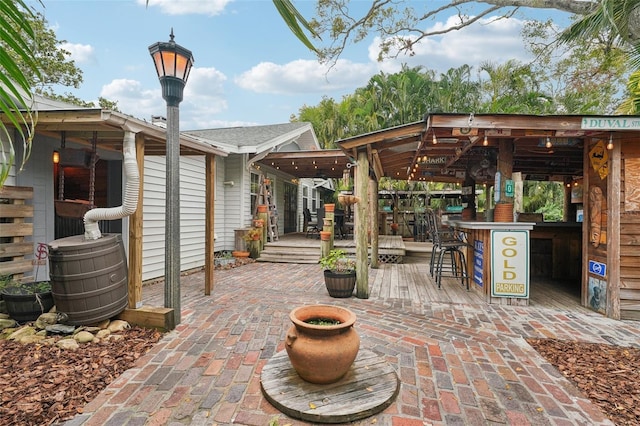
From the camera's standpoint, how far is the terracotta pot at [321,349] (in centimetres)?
224

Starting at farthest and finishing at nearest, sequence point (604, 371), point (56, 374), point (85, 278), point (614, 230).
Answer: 1. point (614, 230)
2. point (85, 278)
3. point (604, 371)
4. point (56, 374)

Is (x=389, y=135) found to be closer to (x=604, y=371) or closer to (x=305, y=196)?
(x=604, y=371)

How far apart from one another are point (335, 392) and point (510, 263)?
3429 mm

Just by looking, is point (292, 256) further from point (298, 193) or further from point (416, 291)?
point (298, 193)

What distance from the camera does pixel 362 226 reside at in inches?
190

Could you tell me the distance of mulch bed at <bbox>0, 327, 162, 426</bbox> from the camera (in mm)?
2139

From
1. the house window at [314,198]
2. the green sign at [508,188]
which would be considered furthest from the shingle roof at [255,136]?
the green sign at [508,188]

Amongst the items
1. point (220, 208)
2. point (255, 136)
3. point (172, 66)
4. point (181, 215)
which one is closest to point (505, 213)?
point (172, 66)

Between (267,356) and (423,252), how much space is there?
21.2 feet

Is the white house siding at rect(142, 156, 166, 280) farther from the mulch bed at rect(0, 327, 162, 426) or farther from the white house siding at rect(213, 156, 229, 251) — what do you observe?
the mulch bed at rect(0, 327, 162, 426)

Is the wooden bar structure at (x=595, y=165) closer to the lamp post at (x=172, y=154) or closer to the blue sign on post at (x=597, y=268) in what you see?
the blue sign on post at (x=597, y=268)

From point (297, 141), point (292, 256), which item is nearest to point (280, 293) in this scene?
point (292, 256)

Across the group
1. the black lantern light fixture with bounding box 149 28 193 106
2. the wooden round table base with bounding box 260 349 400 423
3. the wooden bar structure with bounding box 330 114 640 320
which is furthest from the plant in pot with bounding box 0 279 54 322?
the wooden bar structure with bounding box 330 114 640 320

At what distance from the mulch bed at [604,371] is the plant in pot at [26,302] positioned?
5003 millimetres
